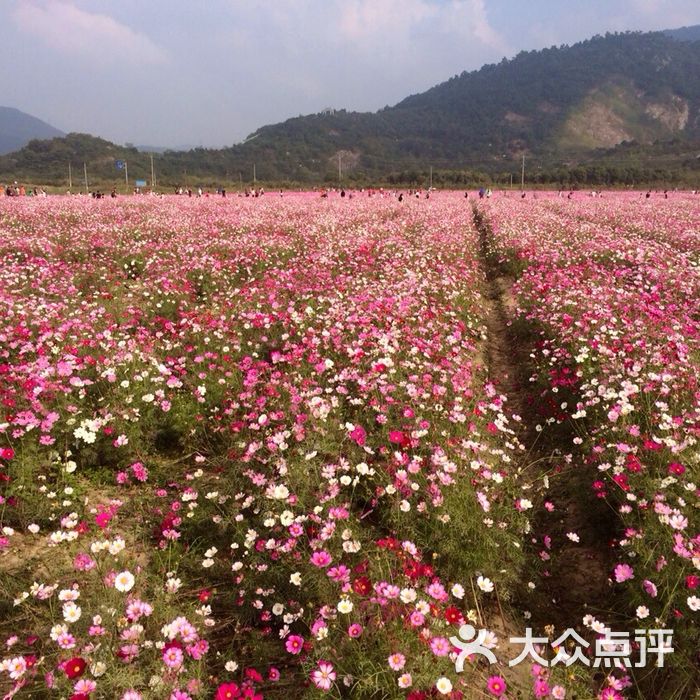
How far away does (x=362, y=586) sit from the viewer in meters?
2.67

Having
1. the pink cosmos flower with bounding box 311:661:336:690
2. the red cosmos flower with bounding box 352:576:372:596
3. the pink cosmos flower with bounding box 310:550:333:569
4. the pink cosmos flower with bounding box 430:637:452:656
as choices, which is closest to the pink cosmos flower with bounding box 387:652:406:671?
the pink cosmos flower with bounding box 430:637:452:656

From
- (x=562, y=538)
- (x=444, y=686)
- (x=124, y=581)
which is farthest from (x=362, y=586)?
(x=562, y=538)

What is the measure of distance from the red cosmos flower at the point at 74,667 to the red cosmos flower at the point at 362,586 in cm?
133

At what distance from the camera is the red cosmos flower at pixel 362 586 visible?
2.66 m

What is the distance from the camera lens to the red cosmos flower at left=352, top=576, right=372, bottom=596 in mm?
2656

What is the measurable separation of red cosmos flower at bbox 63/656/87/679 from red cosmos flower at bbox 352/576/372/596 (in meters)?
1.33

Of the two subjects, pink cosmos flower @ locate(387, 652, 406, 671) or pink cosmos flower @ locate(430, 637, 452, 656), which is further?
pink cosmos flower @ locate(430, 637, 452, 656)

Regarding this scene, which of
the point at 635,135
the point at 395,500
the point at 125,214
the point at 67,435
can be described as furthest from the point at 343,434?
the point at 635,135

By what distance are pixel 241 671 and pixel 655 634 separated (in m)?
2.26

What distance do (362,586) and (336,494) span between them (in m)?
0.75

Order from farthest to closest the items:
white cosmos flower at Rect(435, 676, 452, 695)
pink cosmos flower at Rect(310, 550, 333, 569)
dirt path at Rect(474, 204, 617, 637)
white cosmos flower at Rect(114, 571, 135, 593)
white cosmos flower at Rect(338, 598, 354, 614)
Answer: dirt path at Rect(474, 204, 617, 637) → pink cosmos flower at Rect(310, 550, 333, 569) → white cosmos flower at Rect(114, 571, 135, 593) → white cosmos flower at Rect(338, 598, 354, 614) → white cosmos flower at Rect(435, 676, 452, 695)

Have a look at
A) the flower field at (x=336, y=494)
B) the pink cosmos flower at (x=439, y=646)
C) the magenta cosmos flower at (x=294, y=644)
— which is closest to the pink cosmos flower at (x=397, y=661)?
the flower field at (x=336, y=494)

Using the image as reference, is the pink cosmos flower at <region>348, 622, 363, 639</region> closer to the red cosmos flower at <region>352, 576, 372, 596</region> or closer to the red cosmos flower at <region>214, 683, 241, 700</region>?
the red cosmos flower at <region>352, 576, 372, 596</region>

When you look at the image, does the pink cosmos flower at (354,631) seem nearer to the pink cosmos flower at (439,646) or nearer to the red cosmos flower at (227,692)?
the pink cosmos flower at (439,646)
